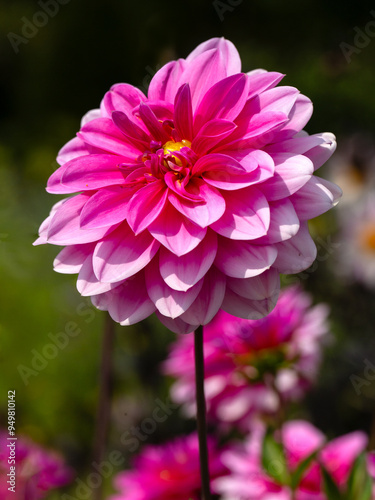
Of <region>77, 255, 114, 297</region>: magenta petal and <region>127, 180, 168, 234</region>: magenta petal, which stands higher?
<region>127, 180, 168, 234</region>: magenta petal

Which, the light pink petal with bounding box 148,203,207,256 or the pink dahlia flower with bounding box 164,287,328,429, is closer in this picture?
the light pink petal with bounding box 148,203,207,256

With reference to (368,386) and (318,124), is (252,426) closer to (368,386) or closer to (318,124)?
(368,386)

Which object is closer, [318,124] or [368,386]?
[368,386]

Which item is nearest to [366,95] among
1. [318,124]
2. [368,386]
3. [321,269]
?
[318,124]

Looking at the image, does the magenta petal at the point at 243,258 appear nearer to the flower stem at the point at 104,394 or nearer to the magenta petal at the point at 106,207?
the magenta petal at the point at 106,207
